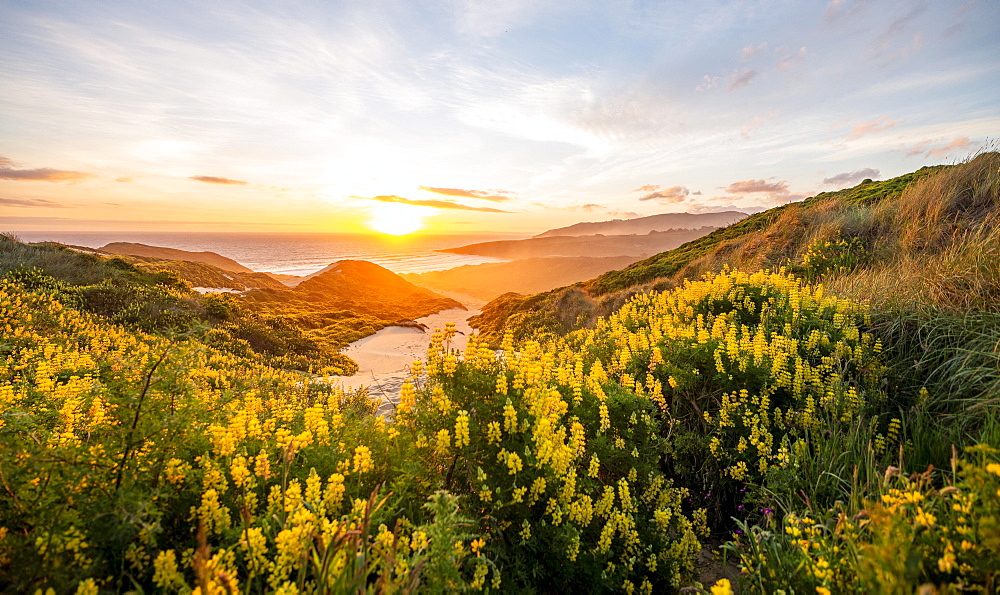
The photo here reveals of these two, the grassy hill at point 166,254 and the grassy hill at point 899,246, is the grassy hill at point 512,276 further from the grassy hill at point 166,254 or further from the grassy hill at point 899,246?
the grassy hill at point 899,246

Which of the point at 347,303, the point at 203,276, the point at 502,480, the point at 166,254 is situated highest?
the point at 166,254

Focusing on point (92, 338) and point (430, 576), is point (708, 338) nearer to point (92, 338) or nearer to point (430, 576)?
point (430, 576)

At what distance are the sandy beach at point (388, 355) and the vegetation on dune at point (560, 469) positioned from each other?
18.5ft

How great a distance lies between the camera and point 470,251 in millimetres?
106125

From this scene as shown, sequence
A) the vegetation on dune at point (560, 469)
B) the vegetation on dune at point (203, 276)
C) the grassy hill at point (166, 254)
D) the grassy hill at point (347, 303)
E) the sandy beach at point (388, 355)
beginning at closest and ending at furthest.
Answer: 1. the vegetation on dune at point (560, 469)
2. the sandy beach at point (388, 355)
3. the grassy hill at point (347, 303)
4. the vegetation on dune at point (203, 276)
5. the grassy hill at point (166, 254)

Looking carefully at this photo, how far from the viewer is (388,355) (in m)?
20.2

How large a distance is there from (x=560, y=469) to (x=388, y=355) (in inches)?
724

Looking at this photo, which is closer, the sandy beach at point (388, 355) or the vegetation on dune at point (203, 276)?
the sandy beach at point (388, 355)

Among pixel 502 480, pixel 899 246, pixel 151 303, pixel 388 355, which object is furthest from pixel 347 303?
pixel 502 480

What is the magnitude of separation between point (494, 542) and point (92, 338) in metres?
11.0

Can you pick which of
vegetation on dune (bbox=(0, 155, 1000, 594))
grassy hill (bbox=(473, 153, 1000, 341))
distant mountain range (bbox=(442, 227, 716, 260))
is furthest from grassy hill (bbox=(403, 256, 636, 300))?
vegetation on dune (bbox=(0, 155, 1000, 594))

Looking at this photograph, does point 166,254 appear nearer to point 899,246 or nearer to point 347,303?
point 347,303

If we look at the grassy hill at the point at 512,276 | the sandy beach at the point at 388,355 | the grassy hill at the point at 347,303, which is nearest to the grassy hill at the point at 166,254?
the grassy hill at the point at 347,303

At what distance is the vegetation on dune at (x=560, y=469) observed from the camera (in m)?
1.87
